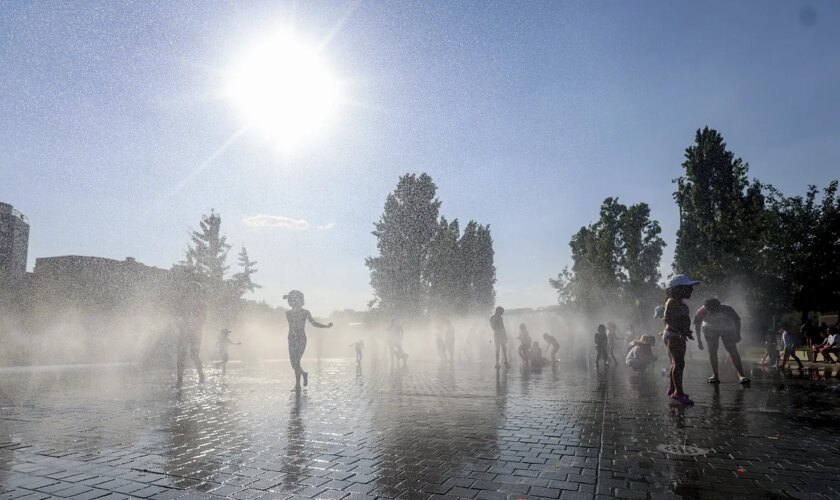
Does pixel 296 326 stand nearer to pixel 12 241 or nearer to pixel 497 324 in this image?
pixel 497 324

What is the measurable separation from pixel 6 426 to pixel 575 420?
24.0 feet

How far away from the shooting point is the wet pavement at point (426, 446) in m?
3.65

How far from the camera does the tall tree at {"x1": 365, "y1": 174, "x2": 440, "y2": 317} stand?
4459 centimetres

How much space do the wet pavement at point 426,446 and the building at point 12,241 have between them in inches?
1247

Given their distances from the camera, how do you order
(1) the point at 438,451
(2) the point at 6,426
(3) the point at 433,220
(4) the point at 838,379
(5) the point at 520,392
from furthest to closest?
(3) the point at 433,220 < (4) the point at 838,379 < (5) the point at 520,392 < (2) the point at 6,426 < (1) the point at 438,451

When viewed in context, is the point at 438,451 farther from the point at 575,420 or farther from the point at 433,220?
the point at 433,220

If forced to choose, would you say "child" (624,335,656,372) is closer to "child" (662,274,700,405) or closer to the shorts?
the shorts

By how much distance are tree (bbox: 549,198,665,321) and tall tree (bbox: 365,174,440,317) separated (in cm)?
1487

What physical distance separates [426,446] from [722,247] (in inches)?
1348

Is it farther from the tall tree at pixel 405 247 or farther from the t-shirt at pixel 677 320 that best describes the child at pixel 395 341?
the tall tree at pixel 405 247

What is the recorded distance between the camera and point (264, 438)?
5539mm

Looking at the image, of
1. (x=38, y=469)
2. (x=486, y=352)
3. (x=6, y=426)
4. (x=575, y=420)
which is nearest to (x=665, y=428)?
(x=575, y=420)

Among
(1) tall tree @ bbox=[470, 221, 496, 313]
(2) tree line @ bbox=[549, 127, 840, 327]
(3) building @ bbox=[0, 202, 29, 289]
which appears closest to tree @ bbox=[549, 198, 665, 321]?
(2) tree line @ bbox=[549, 127, 840, 327]

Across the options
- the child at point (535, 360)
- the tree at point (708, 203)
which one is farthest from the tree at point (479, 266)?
the child at point (535, 360)
